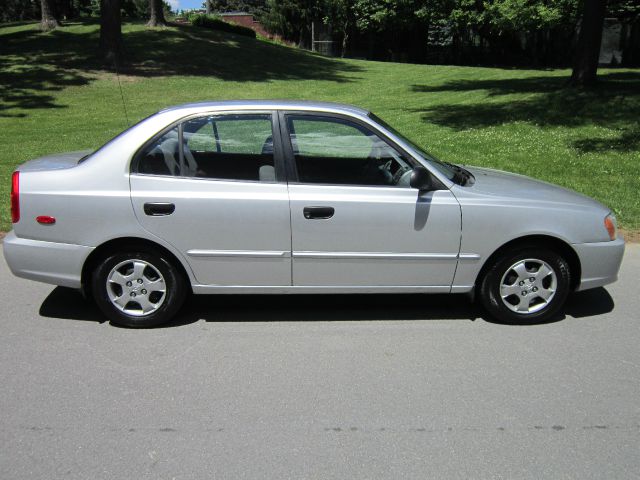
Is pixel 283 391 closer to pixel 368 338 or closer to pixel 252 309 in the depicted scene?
pixel 368 338

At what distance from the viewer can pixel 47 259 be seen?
4746mm

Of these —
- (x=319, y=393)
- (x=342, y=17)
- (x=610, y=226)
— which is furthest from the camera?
(x=342, y=17)

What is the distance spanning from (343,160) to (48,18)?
28.9 m

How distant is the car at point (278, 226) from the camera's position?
4.66m

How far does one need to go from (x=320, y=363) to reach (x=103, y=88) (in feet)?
63.4

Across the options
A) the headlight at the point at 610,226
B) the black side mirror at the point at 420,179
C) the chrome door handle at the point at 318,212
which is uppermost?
the black side mirror at the point at 420,179

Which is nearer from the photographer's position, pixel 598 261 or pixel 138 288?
pixel 138 288

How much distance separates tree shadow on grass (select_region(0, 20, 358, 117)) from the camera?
21453mm

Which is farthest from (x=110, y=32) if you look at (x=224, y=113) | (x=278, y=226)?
(x=278, y=226)

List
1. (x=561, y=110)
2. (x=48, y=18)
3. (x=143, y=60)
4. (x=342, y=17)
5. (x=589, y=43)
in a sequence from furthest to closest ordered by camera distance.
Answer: (x=342, y=17) < (x=48, y=18) < (x=143, y=60) < (x=589, y=43) < (x=561, y=110)

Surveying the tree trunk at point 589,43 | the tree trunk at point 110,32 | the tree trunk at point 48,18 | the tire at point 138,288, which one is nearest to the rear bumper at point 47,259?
the tire at point 138,288

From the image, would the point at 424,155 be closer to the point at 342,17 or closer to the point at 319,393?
the point at 319,393

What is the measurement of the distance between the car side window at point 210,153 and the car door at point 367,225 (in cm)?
21

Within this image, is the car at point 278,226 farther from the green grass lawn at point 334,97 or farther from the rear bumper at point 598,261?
the green grass lawn at point 334,97
